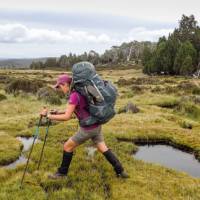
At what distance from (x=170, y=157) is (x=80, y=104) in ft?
19.6

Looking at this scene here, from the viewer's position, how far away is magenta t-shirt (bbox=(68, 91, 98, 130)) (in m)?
9.32

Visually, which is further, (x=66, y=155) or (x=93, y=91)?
(x=66, y=155)

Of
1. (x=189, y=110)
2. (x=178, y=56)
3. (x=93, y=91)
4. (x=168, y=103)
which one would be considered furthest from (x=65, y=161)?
(x=178, y=56)

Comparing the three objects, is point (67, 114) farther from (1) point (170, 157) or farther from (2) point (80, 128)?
(1) point (170, 157)

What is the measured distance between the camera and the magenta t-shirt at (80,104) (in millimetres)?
9320

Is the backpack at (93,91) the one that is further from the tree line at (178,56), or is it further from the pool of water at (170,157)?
the tree line at (178,56)

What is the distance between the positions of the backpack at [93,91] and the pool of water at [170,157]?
4.60 metres

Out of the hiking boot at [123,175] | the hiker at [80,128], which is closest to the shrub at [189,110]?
the hiking boot at [123,175]

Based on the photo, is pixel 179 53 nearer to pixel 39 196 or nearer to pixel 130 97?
pixel 130 97

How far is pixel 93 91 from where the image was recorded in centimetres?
915

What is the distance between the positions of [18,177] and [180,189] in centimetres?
469

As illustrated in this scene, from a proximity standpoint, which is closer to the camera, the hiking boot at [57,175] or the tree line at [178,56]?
the hiking boot at [57,175]

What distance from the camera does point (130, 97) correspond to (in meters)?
33.6

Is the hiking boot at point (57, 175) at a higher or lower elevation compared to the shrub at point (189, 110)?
higher
